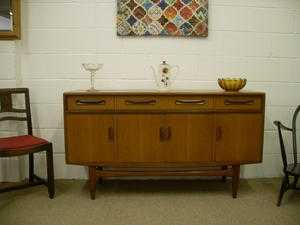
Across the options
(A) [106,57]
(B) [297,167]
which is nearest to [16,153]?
(A) [106,57]

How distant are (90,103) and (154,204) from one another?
0.97 m

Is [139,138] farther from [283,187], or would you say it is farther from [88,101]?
[283,187]

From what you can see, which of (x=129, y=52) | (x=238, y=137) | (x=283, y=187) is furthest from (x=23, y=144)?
(x=283, y=187)

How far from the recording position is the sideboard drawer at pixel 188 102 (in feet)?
8.24

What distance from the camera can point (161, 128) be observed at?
2525 millimetres

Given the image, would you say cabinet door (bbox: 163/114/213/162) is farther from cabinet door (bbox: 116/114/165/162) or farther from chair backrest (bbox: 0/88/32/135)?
chair backrest (bbox: 0/88/32/135)

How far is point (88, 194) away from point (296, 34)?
2.48 meters

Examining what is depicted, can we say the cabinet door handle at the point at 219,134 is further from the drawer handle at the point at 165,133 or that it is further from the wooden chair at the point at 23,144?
the wooden chair at the point at 23,144

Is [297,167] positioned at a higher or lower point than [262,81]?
lower

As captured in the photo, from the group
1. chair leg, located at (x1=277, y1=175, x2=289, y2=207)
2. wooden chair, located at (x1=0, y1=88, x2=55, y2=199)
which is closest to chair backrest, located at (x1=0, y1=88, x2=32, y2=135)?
wooden chair, located at (x1=0, y1=88, x2=55, y2=199)

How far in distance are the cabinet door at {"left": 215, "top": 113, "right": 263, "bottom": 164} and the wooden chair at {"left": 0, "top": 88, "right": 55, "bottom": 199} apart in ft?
4.60

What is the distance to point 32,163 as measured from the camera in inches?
113

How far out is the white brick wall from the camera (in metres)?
2.93

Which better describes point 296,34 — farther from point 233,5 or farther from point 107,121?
point 107,121
